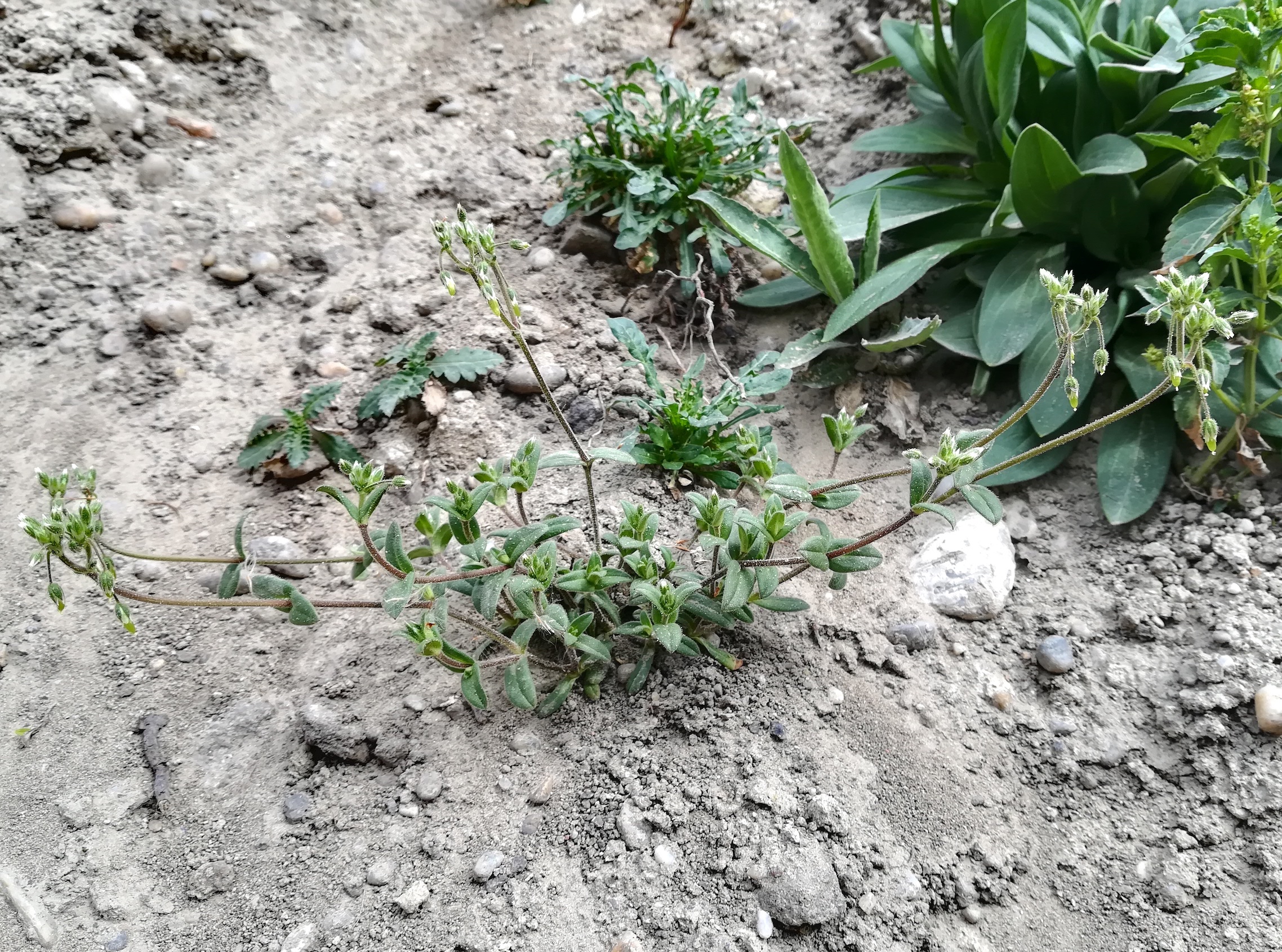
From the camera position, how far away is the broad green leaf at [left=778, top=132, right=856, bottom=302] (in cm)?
248

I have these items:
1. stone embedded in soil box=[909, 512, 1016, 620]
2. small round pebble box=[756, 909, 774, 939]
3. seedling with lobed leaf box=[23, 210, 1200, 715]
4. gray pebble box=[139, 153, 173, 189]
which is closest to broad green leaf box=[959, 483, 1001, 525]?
seedling with lobed leaf box=[23, 210, 1200, 715]

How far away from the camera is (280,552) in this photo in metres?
2.16

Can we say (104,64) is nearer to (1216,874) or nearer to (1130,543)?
(1130,543)

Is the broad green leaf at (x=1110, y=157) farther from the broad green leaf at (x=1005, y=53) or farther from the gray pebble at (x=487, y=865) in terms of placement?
the gray pebble at (x=487, y=865)

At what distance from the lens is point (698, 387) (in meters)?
2.26

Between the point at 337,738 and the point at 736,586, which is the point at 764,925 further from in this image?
the point at 337,738

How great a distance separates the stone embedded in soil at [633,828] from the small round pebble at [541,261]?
1823 millimetres

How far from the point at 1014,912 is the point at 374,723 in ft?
4.65

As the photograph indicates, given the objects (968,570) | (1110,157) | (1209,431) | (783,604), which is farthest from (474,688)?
(1110,157)

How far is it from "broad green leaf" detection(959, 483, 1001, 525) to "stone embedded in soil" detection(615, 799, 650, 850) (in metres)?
0.94

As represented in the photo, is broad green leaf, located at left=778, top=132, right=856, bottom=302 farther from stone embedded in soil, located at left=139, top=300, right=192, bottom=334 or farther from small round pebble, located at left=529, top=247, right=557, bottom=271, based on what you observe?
stone embedded in soil, located at left=139, top=300, right=192, bottom=334

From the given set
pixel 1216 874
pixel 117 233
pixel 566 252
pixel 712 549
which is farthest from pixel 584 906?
pixel 117 233

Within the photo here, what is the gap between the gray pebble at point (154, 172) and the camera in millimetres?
2891

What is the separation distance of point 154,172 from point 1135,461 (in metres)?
3.33
